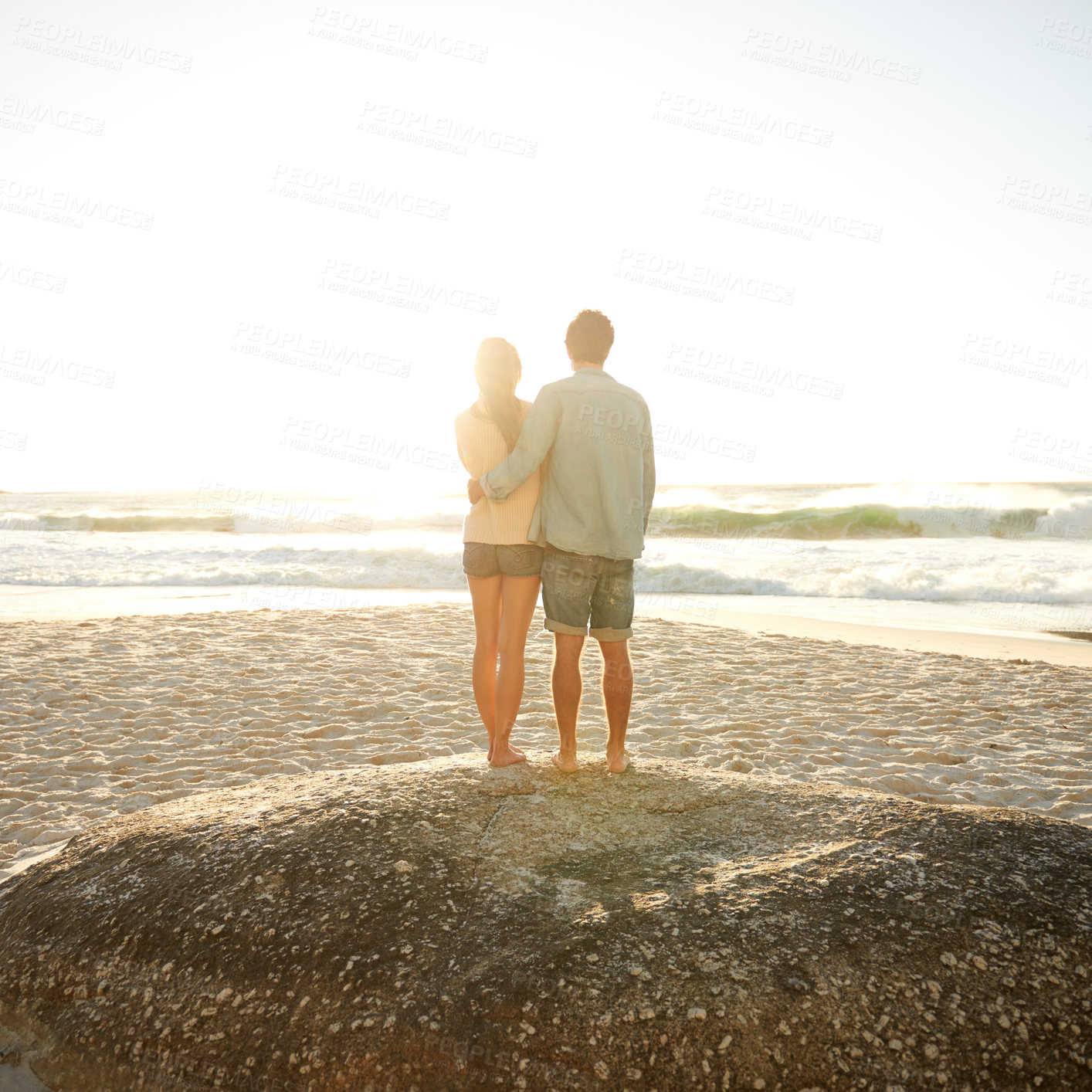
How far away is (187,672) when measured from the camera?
673cm

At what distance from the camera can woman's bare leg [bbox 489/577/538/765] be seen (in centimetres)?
325

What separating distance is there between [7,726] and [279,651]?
263cm

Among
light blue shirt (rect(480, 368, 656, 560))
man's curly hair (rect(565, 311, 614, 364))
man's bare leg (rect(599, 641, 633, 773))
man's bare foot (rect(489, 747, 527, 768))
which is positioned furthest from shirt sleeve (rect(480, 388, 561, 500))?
man's bare foot (rect(489, 747, 527, 768))

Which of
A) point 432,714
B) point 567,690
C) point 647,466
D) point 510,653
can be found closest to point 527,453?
point 647,466

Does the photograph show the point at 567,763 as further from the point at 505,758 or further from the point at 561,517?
the point at 561,517

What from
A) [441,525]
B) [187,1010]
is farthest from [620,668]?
[441,525]

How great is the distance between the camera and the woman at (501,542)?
127 inches

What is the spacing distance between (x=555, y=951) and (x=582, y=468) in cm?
177

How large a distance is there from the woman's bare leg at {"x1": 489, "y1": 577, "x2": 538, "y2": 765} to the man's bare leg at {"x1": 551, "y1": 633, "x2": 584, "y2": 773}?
16cm

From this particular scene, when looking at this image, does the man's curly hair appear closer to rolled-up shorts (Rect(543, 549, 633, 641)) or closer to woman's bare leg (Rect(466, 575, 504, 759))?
rolled-up shorts (Rect(543, 549, 633, 641))

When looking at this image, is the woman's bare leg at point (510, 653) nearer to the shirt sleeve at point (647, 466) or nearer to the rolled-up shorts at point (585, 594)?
the rolled-up shorts at point (585, 594)

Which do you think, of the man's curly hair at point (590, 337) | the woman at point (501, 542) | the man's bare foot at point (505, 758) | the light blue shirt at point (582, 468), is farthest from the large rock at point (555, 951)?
the man's curly hair at point (590, 337)

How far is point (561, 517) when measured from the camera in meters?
3.15

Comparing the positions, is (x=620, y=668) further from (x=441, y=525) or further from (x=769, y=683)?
(x=441, y=525)
